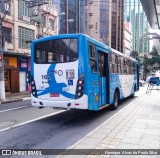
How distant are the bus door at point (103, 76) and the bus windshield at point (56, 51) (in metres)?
1.59

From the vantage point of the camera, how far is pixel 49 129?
8039 mm

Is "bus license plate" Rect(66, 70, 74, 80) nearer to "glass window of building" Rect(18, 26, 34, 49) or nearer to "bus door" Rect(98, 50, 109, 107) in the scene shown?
"bus door" Rect(98, 50, 109, 107)

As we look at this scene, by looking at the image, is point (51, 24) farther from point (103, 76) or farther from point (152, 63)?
point (152, 63)

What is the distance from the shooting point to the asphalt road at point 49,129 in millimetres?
6433

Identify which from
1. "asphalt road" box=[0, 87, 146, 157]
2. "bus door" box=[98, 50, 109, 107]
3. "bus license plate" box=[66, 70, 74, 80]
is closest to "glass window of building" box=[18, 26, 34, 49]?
"asphalt road" box=[0, 87, 146, 157]

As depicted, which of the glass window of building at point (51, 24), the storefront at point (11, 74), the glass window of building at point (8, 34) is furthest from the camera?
the glass window of building at point (51, 24)

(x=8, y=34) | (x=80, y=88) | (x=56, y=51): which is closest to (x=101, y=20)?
(x=8, y=34)

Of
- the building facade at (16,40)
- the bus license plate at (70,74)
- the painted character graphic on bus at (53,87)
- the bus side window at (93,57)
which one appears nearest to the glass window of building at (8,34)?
the building facade at (16,40)

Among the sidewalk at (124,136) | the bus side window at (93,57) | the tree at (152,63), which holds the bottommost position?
the sidewalk at (124,136)

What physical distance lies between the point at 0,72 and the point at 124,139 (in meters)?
12.9

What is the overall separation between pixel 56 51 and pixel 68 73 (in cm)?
104

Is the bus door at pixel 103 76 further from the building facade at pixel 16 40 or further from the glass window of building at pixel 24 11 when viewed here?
the glass window of building at pixel 24 11

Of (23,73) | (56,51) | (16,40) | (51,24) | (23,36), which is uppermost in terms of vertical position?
(51,24)

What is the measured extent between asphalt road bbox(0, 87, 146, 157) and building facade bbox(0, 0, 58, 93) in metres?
13.1
